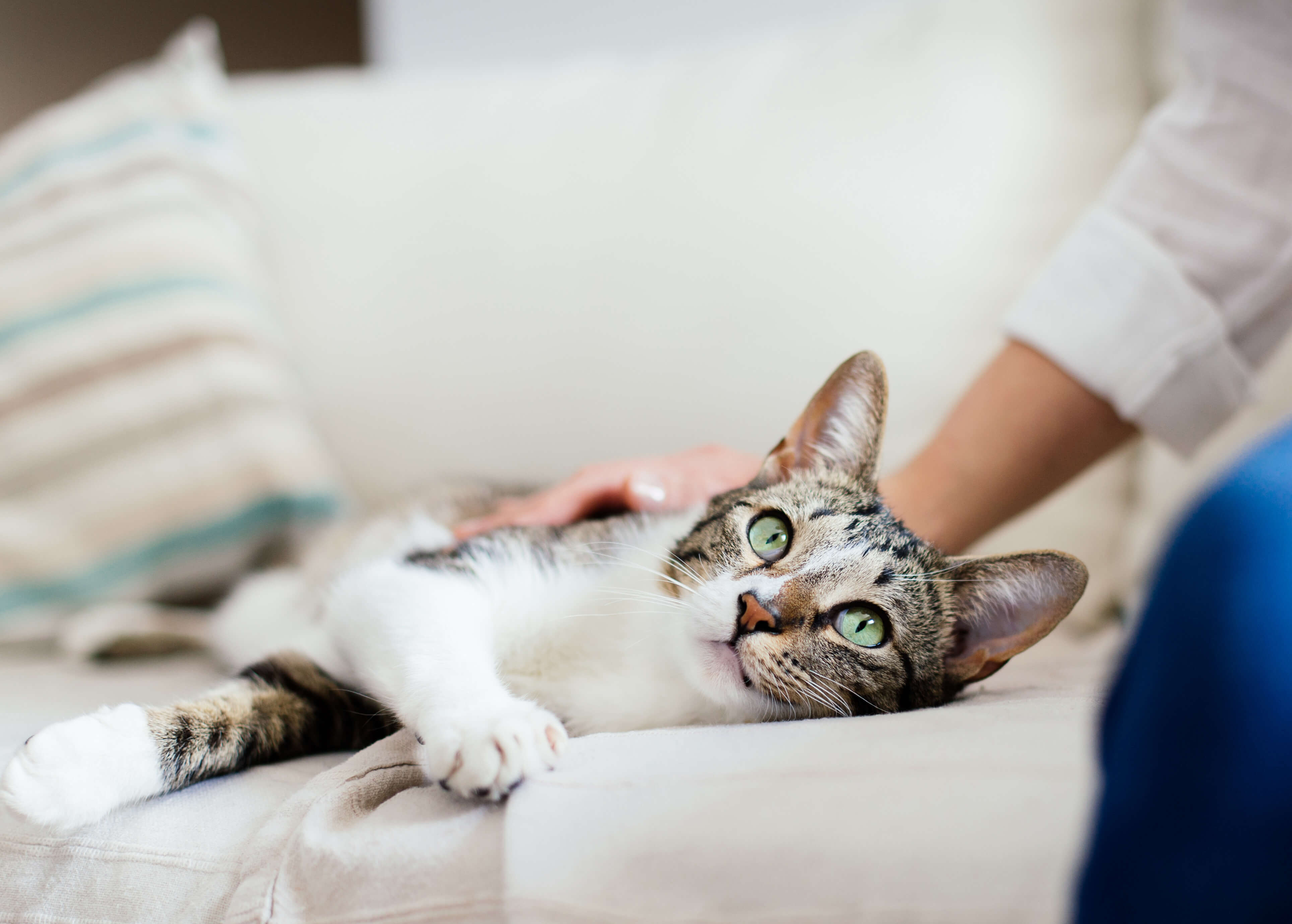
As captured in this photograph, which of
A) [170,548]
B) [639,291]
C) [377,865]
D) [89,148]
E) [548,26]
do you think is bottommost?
[377,865]

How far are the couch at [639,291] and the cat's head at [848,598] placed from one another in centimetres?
7

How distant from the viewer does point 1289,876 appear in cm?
29

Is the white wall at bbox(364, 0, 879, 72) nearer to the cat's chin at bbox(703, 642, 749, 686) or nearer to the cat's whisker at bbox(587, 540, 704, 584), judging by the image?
the cat's whisker at bbox(587, 540, 704, 584)

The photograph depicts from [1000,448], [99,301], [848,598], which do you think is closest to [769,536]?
[848,598]

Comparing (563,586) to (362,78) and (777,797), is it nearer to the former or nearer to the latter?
(777,797)

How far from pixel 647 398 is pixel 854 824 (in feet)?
2.97

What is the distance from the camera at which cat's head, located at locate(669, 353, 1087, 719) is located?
733 mm

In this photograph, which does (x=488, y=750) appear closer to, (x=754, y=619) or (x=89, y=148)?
(x=754, y=619)

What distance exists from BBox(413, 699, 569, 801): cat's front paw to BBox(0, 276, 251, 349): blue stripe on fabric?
111 centimetres

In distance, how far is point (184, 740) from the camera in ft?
2.34

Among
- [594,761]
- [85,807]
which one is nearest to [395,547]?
[85,807]

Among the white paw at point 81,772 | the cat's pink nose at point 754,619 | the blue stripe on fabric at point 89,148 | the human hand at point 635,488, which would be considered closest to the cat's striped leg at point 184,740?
the white paw at point 81,772

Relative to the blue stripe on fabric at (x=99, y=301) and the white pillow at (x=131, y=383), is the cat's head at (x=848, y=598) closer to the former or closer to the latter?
the white pillow at (x=131, y=383)

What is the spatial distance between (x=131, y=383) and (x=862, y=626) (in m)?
1.27
